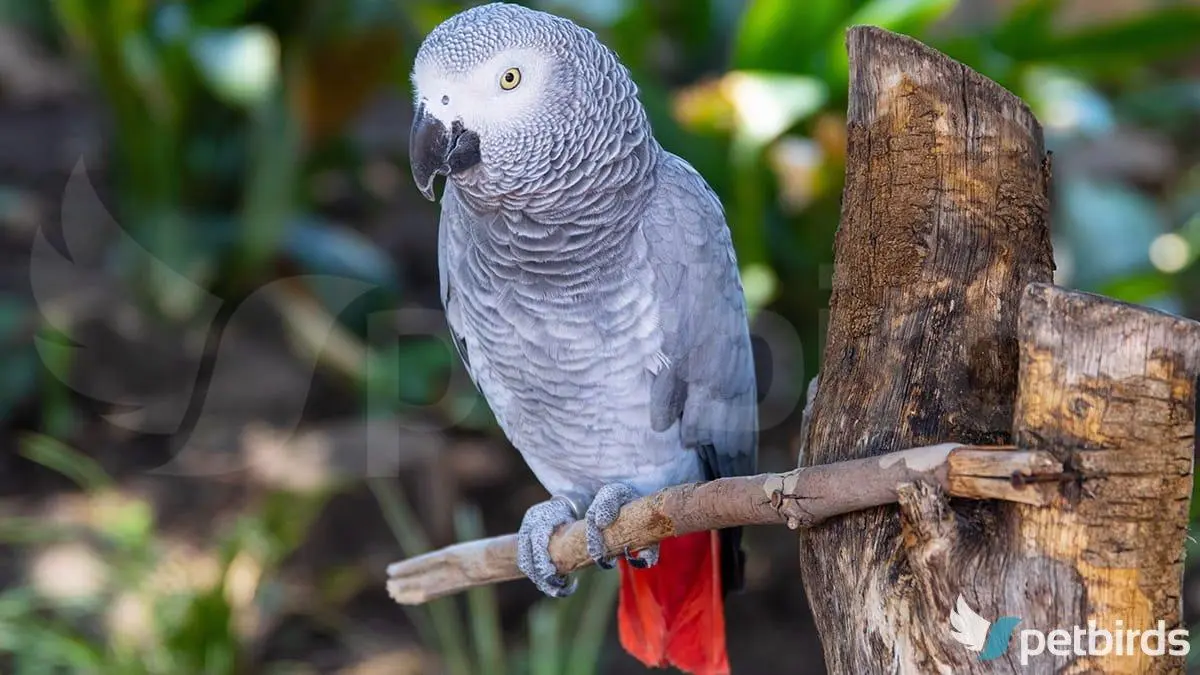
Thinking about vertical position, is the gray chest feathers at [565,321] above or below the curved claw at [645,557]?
above

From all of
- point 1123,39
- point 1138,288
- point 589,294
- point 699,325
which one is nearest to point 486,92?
point 589,294

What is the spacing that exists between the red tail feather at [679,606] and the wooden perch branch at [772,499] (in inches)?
5.8

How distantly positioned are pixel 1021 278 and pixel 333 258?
1.78 meters

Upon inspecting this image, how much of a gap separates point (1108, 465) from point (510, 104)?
1.89 ft

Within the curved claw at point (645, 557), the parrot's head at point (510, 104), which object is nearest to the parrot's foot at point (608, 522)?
the curved claw at point (645, 557)

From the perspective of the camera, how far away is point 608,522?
114 centimetres

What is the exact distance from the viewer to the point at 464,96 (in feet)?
3.23

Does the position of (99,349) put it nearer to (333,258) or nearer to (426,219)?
(333,258)

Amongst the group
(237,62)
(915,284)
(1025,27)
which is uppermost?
(1025,27)

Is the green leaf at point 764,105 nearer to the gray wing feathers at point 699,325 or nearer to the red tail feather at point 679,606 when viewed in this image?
the gray wing feathers at point 699,325

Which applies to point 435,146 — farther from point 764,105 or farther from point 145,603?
point 145,603

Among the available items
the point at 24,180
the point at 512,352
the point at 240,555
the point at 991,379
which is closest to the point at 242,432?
the point at 240,555

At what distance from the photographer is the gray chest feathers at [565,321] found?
111cm

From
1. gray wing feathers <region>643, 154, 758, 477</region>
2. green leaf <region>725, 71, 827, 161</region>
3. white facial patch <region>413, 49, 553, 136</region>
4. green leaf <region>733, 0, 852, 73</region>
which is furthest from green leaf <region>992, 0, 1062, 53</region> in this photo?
white facial patch <region>413, 49, 553, 136</region>
